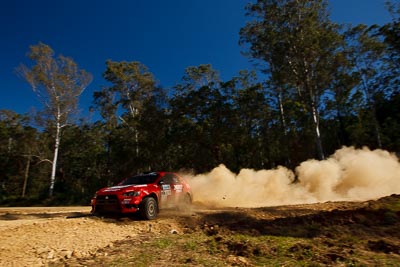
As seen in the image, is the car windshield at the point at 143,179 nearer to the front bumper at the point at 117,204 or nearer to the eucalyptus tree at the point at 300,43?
the front bumper at the point at 117,204

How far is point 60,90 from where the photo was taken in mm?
31844

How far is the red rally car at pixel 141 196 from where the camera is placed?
952 cm

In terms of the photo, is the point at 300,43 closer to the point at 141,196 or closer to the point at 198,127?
the point at 198,127

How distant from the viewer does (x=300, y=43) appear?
2500cm

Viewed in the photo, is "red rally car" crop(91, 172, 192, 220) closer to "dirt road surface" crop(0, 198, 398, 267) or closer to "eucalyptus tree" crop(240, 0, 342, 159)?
"dirt road surface" crop(0, 198, 398, 267)

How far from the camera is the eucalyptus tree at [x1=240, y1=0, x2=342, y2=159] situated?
24.9 metres

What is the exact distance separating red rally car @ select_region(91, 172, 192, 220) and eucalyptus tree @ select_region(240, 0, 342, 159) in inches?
666

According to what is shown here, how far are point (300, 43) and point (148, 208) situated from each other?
20918mm

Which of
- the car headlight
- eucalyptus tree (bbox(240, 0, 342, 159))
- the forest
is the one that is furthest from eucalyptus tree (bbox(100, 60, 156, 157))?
the car headlight

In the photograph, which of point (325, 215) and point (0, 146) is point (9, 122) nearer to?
point (0, 146)

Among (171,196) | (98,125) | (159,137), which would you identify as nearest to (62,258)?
(171,196)

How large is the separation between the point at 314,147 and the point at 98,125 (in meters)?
32.3

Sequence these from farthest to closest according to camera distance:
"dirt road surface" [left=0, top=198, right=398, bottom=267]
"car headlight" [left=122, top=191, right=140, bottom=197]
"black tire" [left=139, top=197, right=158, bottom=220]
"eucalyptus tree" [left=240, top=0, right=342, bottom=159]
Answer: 1. "eucalyptus tree" [left=240, top=0, right=342, bottom=159]
2. "black tire" [left=139, top=197, right=158, bottom=220]
3. "car headlight" [left=122, top=191, right=140, bottom=197]
4. "dirt road surface" [left=0, top=198, right=398, bottom=267]

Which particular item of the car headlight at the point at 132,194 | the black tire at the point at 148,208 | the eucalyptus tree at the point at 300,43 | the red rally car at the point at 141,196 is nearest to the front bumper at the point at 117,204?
the red rally car at the point at 141,196
